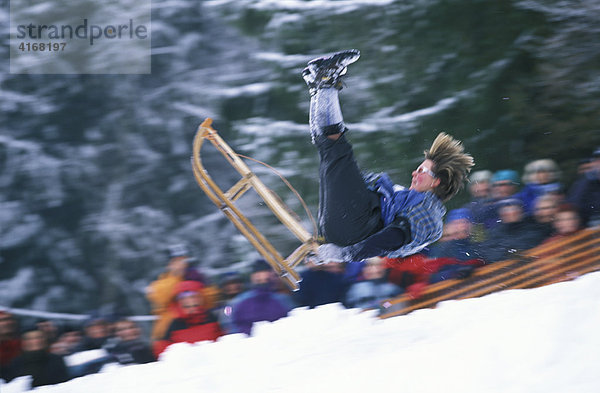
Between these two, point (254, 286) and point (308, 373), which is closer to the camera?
point (308, 373)

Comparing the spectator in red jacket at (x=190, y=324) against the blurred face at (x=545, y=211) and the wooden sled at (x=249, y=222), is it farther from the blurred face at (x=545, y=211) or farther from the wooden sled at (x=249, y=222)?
the blurred face at (x=545, y=211)

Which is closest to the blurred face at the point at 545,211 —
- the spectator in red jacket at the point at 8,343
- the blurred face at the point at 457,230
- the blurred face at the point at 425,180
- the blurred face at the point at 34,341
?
the blurred face at the point at 457,230

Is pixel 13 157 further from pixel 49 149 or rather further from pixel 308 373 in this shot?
pixel 308 373

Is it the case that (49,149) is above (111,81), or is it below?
below

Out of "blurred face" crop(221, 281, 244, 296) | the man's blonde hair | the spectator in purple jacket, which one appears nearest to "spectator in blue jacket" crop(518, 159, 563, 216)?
the man's blonde hair

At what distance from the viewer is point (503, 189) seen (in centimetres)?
376

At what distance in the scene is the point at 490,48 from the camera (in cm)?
564

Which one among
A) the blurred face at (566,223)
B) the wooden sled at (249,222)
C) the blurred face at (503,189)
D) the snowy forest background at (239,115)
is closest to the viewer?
the wooden sled at (249,222)

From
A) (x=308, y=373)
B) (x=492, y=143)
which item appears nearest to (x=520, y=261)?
(x=308, y=373)

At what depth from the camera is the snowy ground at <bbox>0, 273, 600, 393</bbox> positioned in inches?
83.4

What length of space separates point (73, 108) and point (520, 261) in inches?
183

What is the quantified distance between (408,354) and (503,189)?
5.73 feet

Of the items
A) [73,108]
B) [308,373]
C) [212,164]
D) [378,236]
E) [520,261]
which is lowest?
[308,373]

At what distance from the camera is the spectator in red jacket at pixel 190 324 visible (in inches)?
132
